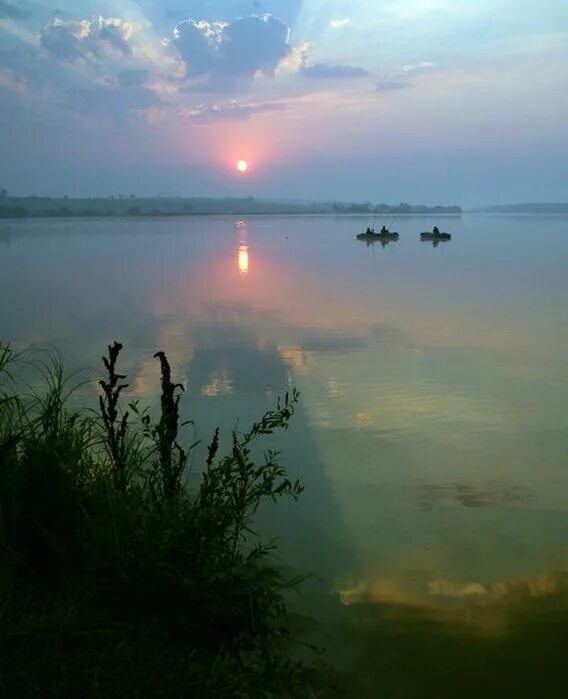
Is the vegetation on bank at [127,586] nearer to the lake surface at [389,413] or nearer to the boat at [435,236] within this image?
the lake surface at [389,413]

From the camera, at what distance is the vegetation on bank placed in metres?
2.11

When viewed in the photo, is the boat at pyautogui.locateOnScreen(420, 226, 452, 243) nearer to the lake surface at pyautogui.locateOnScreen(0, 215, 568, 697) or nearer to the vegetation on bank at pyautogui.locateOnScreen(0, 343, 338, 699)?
the lake surface at pyautogui.locateOnScreen(0, 215, 568, 697)

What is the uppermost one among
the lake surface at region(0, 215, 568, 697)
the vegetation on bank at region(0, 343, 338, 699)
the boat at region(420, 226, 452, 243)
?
the vegetation on bank at region(0, 343, 338, 699)

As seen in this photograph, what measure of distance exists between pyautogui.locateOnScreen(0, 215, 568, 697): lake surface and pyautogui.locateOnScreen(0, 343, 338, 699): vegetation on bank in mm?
425

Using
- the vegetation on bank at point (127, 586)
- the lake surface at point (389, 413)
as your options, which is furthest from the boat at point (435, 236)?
the vegetation on bank at point (127, 586)

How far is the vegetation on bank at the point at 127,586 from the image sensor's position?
2.11 m

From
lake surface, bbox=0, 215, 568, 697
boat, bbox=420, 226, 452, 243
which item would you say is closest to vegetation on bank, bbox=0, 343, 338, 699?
lake surface, bbox=0, 215, 568, 697

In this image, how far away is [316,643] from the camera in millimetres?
2760

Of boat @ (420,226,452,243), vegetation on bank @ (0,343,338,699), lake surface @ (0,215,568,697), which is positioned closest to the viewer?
vegetation on bank @ (0,343,338,699)

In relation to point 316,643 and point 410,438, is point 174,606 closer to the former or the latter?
point 316,643

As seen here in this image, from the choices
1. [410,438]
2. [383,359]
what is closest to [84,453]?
[410,438]

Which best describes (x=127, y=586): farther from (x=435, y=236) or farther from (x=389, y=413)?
(x=435, y=236)

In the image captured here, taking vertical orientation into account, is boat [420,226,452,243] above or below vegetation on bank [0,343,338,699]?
below

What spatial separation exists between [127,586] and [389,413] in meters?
3.11
